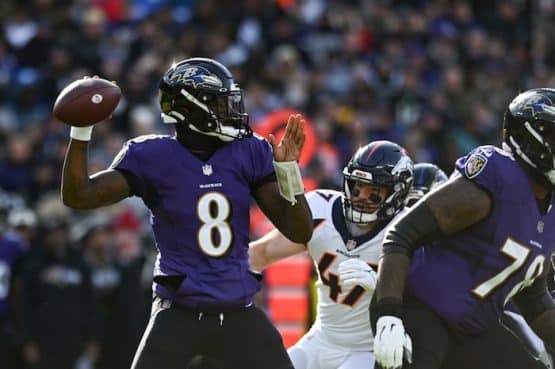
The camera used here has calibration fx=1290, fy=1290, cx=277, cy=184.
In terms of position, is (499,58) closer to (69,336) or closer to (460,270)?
(69,336)

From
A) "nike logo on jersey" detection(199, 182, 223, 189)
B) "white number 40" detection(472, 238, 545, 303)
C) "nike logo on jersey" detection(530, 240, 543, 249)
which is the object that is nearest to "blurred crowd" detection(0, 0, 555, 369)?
"nike logo on jersey" detection(199, 182, 223, 189)

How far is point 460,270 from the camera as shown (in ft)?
15.9

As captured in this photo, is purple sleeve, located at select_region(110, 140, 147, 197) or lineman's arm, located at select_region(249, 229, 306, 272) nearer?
purple sleeve, located at select_region(110, 140, 147, 197)

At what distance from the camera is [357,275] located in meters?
5.00

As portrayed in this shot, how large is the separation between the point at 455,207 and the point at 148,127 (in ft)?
22.5

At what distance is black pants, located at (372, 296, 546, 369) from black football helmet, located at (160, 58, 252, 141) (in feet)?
3.10

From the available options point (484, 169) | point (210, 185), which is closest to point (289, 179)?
point (210, 185)

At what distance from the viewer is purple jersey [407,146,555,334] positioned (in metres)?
4.71

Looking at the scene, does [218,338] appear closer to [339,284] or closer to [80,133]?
[339,284]

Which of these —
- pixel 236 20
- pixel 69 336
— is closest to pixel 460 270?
pixel 69 336

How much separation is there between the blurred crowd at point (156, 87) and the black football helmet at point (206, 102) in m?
5.02

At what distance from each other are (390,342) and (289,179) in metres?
0.72

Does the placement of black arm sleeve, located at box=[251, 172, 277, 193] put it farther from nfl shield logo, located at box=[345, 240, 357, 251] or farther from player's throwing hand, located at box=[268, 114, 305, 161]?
nfl shield logo, located at box=[345, 240, 357, 251]

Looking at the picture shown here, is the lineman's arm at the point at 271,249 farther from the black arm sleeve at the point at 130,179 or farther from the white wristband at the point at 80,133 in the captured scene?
the white wristband at the point at 80,133
